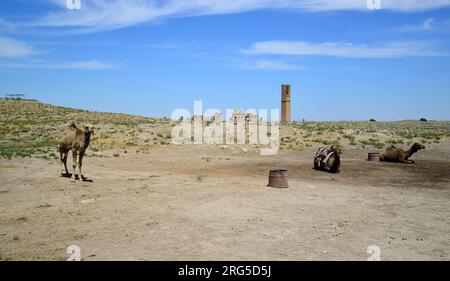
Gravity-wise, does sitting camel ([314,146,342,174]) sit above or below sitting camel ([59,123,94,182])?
below

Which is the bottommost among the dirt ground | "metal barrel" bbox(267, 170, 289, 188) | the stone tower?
the dirt ground

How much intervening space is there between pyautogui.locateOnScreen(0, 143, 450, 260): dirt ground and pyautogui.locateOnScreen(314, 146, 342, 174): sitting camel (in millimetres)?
596

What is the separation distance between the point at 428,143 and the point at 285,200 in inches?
991

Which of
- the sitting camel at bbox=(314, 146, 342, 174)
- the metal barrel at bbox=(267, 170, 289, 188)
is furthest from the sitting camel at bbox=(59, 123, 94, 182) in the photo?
the sitting camel at bbox=(314, 146, 342, 174)

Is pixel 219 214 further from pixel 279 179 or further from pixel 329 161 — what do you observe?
pixel 329 161

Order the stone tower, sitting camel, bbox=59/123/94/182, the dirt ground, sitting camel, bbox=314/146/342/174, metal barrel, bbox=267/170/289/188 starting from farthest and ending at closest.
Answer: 1. the stone tower
2. sitting camel, bbox=314/146/342/174
3. sitting camel, bbox=59/123/94/182
4. metal barrel, bbox=267/170/289/188
5. the dirt ground

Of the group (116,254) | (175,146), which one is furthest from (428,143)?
(116,254)

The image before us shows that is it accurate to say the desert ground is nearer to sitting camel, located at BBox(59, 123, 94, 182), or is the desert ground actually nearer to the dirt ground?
the dirt ground

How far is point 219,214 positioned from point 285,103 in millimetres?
43009

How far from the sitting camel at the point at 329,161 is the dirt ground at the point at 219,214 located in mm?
596

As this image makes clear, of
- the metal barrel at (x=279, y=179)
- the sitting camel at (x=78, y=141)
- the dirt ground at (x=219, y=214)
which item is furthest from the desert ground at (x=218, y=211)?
the sitting camel at (x=78, y=141)

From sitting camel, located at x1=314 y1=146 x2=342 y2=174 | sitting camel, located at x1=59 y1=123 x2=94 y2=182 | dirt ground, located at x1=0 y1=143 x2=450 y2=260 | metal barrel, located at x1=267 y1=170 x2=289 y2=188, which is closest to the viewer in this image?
dirt ground, located at x1=0 y1=143 x2=450 y2=260

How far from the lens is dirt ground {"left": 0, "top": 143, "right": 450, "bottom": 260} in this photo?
7.54m
